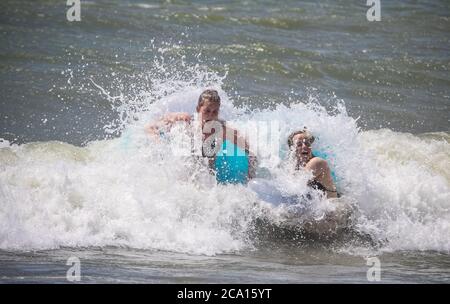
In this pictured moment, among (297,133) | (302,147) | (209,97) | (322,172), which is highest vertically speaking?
(209,97)

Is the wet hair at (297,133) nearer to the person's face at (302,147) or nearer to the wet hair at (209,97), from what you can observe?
the person's face at (302,147)

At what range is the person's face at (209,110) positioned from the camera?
28.2ft

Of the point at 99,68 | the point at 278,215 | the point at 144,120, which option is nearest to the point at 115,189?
the point at 144,120

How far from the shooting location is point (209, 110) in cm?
860

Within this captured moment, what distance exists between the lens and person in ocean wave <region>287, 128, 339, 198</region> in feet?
27.0

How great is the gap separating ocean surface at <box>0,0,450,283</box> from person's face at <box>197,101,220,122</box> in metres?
0.36

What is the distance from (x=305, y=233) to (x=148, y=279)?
223cm

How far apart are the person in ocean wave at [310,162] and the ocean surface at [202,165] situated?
5.6 inches

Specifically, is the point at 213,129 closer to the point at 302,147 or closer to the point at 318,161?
the point at 302,147

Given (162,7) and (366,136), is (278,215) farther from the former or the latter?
(162,7)

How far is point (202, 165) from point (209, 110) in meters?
0.60

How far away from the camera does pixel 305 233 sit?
821 cm

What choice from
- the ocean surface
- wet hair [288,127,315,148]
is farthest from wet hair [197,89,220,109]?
wet hair [288,127,315,148]

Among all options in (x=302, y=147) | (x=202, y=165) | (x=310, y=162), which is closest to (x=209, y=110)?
(x=202, y=165)
